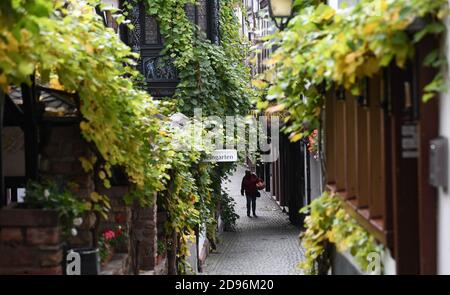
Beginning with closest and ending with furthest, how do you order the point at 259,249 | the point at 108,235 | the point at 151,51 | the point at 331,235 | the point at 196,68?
the point at 331,235 → the point at 108,235 → the point at 259,249 → the point at 196,68 → the point at 151,51

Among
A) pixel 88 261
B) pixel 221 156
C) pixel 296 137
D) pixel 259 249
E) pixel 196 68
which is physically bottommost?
pixel 259 249

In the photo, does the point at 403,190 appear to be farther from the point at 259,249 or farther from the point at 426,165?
the point at 259,249

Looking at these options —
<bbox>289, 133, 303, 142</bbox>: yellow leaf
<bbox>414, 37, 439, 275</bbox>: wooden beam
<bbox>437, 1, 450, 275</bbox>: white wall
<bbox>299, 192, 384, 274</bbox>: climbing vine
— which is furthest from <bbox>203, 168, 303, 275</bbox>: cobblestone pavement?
<bbox>437, 1, 450, 275</bbox>: white wall

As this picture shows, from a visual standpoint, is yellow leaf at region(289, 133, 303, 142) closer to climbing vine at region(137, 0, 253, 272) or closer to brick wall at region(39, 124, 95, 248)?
brick wall at region(39, 124, 95, 248)

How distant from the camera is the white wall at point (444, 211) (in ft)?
15.5

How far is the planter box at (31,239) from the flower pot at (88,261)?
2.14ft

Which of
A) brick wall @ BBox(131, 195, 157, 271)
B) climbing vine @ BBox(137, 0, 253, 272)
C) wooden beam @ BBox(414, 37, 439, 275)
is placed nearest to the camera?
wooden beam @ BBox(414, 37, 439, 275)

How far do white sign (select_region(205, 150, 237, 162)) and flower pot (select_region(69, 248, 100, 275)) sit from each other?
32.8 ft

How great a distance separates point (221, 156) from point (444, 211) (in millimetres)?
12933

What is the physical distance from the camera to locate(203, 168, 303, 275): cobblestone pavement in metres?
17.6

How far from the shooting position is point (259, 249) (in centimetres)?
2130

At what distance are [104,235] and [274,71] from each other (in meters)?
2.84

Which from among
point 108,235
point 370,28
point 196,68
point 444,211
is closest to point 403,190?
point 444,211

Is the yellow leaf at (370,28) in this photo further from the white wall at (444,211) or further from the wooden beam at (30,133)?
the wooden beam at (30,133)
